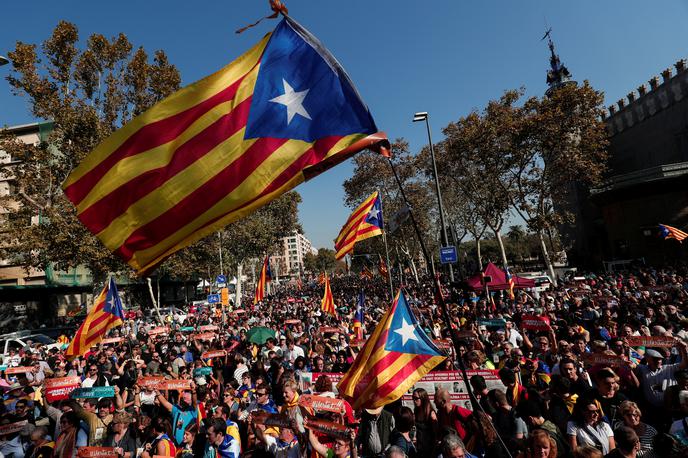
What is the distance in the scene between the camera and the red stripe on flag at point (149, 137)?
3.48 m

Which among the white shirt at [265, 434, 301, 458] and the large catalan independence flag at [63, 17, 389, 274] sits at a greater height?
the large catalan independence flag at [63, 17, 389, 274]

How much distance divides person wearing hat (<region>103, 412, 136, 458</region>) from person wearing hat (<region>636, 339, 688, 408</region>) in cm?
692

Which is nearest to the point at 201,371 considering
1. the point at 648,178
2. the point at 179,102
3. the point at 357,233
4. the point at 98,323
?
the point at 98,323

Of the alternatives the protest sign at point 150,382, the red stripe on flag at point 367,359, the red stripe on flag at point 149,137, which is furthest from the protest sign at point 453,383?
the red stripe on flag at point 149,137

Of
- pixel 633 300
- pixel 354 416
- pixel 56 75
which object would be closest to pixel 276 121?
pixel 354 416

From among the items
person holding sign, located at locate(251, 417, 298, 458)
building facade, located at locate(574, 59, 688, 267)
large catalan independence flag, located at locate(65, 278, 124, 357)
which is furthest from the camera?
building facade, located at locate(574, 59, 688, 267)

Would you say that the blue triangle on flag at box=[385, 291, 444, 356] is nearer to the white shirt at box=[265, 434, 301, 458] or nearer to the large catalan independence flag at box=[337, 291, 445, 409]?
the large catalan independence flag at box=[337, 291, 445, 409]

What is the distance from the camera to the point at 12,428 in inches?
223

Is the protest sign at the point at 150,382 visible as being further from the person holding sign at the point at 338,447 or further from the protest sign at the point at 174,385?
the person holding sign at the point at 338,447

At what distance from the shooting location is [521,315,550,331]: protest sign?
340 inches

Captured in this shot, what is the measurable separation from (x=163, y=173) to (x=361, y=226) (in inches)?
315

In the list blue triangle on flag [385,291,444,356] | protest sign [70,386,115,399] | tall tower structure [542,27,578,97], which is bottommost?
protest sign [70,386,115,399]

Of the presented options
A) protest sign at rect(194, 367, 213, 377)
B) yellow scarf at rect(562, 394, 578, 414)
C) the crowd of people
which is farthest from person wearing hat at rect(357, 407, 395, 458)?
protest sign at rect(194, 367, 213, 377)

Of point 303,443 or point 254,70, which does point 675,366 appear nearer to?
point 303,443
